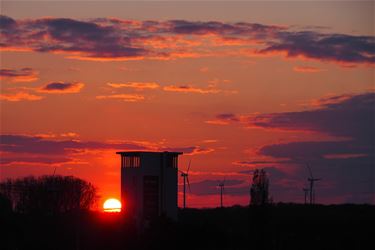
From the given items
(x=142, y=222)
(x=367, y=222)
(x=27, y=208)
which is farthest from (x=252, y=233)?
(x=27, y=208)

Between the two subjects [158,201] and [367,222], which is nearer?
[367,222]

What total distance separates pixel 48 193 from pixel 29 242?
63.7m

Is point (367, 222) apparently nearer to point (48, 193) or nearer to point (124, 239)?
point (124, 239)

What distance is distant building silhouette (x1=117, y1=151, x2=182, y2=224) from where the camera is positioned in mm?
175875

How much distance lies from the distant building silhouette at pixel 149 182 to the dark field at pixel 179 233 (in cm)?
571

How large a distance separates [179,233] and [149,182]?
65.8m

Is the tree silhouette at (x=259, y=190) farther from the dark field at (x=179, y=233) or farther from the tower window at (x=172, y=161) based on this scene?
the tower window at (x=172, y=161)

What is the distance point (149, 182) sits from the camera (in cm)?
17900

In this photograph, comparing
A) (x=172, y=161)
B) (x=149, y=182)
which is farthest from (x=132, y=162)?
(x=172, y=161)

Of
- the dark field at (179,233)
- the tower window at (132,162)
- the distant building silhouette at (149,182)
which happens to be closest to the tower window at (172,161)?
the distant building silhouette at (149,182)

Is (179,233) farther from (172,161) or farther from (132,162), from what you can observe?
(172,161)

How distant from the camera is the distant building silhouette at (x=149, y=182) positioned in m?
176

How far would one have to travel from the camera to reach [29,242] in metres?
133

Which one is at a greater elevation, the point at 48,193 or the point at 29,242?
the point at 48,193
